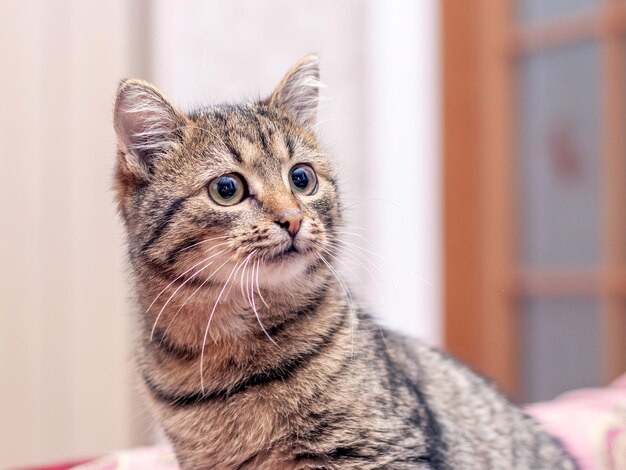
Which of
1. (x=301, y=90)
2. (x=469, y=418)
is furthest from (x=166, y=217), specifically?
(x=469, y=418)

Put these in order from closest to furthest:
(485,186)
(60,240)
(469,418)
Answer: (469,418), (60,240), (485,186)

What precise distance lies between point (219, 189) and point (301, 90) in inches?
9.9

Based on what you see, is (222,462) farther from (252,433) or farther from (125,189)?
(125,189)

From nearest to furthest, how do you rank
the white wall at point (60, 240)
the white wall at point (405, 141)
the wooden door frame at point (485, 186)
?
the white wall at point (60, 240)
the wooden door frame at point (485, 186)
the white wall at point (405, 141)

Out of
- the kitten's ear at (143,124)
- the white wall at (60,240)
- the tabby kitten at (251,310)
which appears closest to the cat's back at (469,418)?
the tabby kitten at (251,310)

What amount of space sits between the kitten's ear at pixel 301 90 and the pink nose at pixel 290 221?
0.26 m

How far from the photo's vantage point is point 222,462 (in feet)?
3.27

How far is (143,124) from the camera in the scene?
105 cm

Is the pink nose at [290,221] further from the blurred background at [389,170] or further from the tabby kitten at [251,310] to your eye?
the blurred background at [389,170]

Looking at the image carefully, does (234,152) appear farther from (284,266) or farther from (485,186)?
(485,186)

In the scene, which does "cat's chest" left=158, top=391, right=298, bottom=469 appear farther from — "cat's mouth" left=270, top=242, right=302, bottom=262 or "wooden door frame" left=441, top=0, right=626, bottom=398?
"wooden door frame" left=441, top=0, right=626, bottom=398

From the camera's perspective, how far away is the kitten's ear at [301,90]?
115 centimetres

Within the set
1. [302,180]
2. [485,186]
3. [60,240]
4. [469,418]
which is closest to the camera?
[302,180]

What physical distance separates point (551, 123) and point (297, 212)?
5.39 ft
